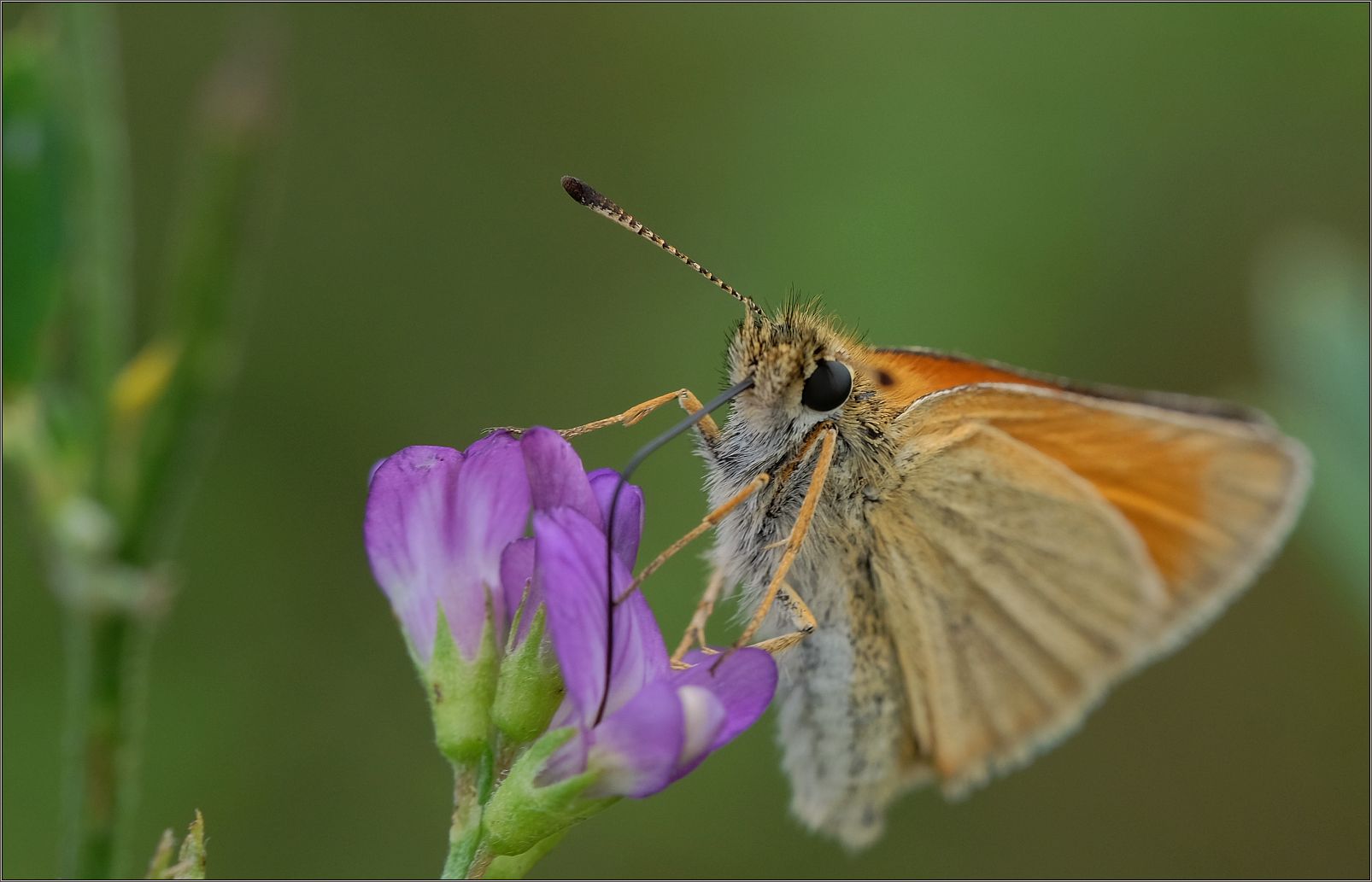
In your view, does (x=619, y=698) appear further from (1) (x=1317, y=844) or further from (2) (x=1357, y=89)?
(2) (x=1357, y=89)

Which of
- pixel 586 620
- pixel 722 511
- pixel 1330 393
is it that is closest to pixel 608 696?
pixel 586 620

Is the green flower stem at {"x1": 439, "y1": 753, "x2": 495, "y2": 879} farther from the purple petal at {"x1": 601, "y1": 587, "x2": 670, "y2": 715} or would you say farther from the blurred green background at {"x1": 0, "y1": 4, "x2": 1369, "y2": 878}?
the blurred green background at {"x1": 0, "y1": 4, "x2": 1369, "y2": 878}

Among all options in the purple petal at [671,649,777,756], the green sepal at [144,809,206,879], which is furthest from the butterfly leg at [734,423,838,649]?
the green sepal at [144,809,206,879]

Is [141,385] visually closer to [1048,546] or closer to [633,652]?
[633,652]

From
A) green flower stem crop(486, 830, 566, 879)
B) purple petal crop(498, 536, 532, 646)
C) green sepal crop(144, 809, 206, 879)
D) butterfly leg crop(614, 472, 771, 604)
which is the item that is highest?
butterfly leg crop(614, 472, 771, 604)

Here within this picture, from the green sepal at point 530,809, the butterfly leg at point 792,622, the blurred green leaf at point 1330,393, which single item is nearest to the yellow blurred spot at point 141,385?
the green sepal at point 530,809
